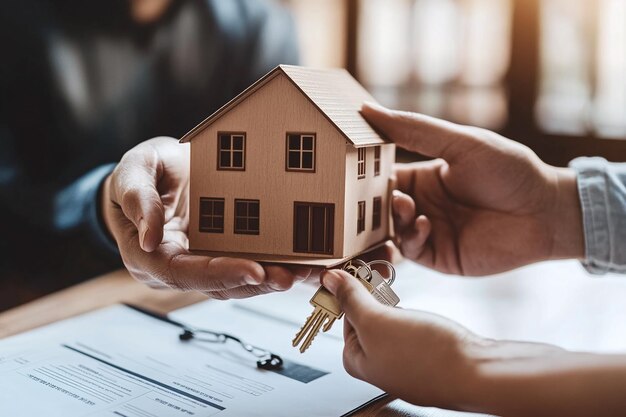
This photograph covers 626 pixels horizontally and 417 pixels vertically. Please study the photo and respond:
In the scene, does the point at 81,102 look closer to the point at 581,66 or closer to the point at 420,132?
the point at 420,132

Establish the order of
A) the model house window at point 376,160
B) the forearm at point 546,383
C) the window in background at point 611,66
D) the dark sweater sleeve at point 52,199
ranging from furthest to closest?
the window in background at point 611,66
the dark sweater sleeve at point 52,199
the model house window at point 376,160
the forearm at point 546,383

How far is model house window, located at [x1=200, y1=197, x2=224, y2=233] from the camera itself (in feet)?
3.31

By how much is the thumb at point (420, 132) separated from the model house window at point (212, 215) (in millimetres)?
268

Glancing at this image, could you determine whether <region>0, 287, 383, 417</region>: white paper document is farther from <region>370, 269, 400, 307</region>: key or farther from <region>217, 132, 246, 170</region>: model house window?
<region>217, 132, 246, 170</region>: model house window

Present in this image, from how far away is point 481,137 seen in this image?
49.5 inches

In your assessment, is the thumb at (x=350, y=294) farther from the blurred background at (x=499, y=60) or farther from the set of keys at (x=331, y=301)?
the blurred background at (x=499, y=60)

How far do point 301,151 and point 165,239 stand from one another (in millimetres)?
247

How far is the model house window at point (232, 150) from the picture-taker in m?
0.99

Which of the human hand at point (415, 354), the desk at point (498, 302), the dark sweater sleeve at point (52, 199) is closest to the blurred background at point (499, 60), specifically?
the desk at point (498, 302)

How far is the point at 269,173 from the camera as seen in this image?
99 centimetres

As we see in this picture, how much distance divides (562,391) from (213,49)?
1.27 meters

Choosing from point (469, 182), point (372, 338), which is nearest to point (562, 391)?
point (372, 338)

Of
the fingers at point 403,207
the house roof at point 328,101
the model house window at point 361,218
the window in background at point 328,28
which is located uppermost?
the window in background at point 328,28

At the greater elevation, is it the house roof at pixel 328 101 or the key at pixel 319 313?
the house roof at pixel 328 101
